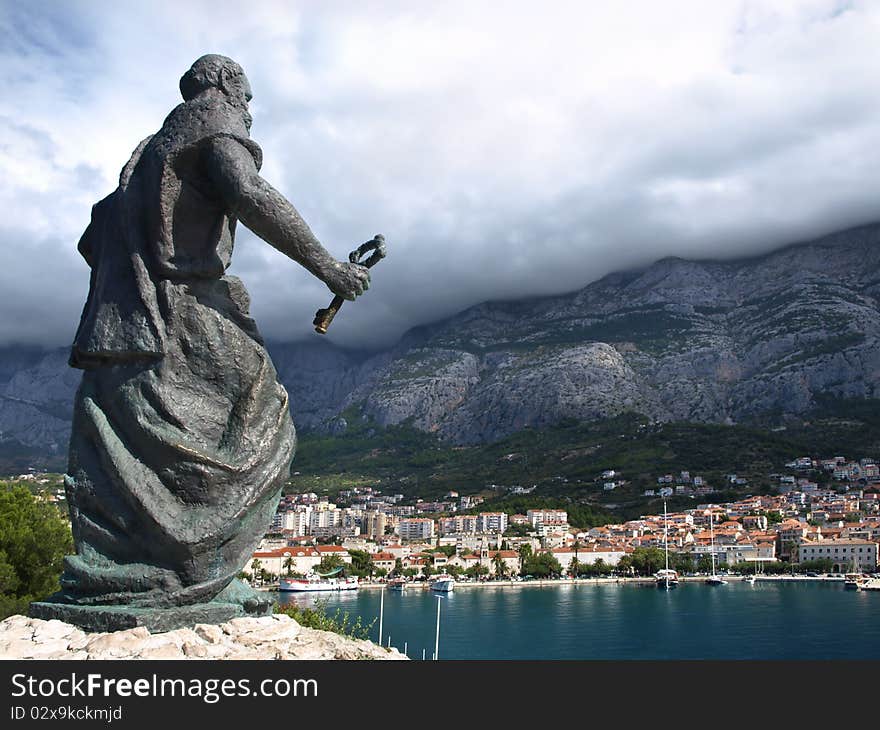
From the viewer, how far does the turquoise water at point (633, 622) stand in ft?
139

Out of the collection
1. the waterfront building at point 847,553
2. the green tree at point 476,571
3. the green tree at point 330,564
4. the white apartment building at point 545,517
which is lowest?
the green tree at point 476,571

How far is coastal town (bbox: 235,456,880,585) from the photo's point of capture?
9869 cm

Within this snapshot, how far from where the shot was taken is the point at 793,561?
103000 millimetres

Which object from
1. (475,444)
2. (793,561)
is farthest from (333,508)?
(793,561)

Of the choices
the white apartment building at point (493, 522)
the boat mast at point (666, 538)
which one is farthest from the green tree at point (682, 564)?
the white apartment building at point (493, 522)

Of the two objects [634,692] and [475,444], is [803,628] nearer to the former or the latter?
[634,692]

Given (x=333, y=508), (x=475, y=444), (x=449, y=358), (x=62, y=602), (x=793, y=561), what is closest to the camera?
(x=62, y=602)

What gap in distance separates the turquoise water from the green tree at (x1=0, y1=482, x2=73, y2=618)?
22420mm

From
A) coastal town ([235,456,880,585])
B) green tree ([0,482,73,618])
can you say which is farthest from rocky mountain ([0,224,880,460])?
green tree ([0,482,73,618])

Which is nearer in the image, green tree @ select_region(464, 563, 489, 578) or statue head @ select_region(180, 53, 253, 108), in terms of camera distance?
statue head @ select_region(180, 53, 253, 108)

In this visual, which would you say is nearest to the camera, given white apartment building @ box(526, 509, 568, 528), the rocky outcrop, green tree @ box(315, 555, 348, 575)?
the rocky outcrop

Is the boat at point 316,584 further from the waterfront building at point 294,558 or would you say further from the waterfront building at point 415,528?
the waterfront building at point 415,528

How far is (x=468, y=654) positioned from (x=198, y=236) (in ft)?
130

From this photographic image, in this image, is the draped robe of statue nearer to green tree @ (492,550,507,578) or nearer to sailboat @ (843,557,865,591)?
sailboat @ (843,557,865,591)
